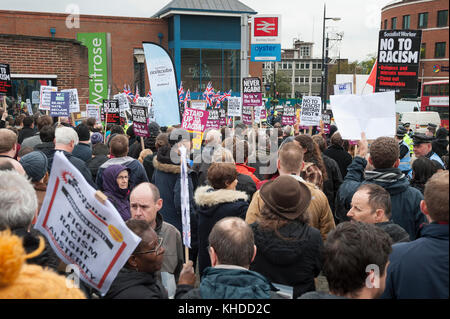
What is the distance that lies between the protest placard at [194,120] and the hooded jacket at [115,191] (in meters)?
2.83

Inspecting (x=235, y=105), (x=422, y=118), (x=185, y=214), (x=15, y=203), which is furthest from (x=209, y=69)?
(x=15, y=203)

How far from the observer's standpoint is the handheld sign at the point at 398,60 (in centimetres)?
659

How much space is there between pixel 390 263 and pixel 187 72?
4435 centimetres

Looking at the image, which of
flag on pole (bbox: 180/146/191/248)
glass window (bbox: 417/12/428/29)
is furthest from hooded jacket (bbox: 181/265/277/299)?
glass window (bbox: 417/12/428/29)

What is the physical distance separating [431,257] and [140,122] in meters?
6.16

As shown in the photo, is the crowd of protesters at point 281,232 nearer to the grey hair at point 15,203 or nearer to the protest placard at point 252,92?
the grey hair at point 15,203

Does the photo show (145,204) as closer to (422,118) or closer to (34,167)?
(34,167)

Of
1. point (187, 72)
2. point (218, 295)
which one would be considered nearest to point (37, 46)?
point (218, 295)

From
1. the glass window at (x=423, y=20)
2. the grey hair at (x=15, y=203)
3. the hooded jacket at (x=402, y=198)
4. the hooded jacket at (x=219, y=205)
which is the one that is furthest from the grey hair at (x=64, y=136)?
the glass window at (x=423, y=20)

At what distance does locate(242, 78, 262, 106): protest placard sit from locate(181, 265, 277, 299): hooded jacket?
838cm

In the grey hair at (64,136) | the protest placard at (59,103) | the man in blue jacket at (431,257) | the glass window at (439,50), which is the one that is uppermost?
the glass window at (439,50)

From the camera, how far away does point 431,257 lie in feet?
6.66

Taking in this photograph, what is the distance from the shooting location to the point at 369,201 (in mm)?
3121

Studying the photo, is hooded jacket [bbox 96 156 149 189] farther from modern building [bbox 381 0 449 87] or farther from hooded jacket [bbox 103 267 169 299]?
modern building [bbox 381 0 449 87]
